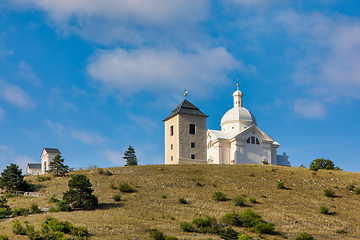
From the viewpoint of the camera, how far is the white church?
71500 millimetres

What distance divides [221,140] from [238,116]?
283 inches

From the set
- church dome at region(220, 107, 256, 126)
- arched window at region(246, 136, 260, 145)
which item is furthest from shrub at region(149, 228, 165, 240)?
church dome at region(220, 107, 256, 126)

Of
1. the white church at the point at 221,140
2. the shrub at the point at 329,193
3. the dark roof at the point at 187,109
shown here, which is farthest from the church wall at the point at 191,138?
the shrub at the point at 329,193

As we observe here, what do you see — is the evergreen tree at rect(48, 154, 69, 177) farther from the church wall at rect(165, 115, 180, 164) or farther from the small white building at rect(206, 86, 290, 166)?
the small white building at rect(206, 86, 290, 166)

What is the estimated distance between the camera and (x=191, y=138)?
71.6 m

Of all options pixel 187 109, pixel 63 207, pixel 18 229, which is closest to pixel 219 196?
pixel 63 207

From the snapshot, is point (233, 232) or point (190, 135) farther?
point (190, 135)

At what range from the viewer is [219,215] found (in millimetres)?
44500

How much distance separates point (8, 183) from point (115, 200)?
44.5 ft

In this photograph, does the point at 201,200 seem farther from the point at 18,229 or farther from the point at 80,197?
the point at 18,229

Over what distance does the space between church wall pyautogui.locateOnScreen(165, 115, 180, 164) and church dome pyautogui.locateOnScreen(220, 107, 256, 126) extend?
44.8ft

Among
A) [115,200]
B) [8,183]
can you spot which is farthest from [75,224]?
[8,183]

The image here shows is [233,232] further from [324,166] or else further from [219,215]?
[324,166]

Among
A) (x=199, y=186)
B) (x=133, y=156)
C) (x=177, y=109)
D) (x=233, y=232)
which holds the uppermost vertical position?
(x=177, y=109)
